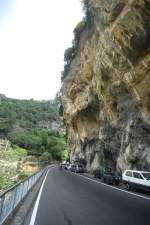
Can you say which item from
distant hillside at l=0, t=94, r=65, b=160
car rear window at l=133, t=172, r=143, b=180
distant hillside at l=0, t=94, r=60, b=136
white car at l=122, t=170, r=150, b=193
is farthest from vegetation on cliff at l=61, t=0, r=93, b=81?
distant hillside at l=0, t=94, r=60, b=136

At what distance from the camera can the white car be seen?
79.6 ft

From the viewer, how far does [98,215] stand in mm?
12773

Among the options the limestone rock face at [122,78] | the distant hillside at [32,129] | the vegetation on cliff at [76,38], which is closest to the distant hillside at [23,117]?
the distant hillside at [32,129]

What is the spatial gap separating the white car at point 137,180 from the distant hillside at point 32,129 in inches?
3944

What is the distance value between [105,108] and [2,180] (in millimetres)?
24412

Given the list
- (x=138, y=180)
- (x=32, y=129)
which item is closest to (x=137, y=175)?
(x=138, y=180)

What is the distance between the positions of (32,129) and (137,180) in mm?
144896

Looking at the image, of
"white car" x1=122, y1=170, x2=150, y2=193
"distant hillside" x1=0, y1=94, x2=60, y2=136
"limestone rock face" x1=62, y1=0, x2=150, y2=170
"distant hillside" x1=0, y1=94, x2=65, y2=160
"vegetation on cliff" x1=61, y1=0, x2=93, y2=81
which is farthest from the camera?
"distant hillside" x1=0, y1=94, x2=60, y2=136

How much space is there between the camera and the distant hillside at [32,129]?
477 ft

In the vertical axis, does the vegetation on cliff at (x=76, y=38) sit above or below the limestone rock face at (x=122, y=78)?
above

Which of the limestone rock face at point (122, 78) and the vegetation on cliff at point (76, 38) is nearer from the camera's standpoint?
the limestone rock face at point (122, 78)

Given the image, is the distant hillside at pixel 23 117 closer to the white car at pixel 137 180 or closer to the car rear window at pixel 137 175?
the white car at pixel 137 180

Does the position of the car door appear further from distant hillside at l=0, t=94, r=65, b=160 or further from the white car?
distant hillside at l=0, t=94, r=65, b=160

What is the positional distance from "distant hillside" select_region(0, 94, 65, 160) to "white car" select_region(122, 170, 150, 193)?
10019 centimetres
